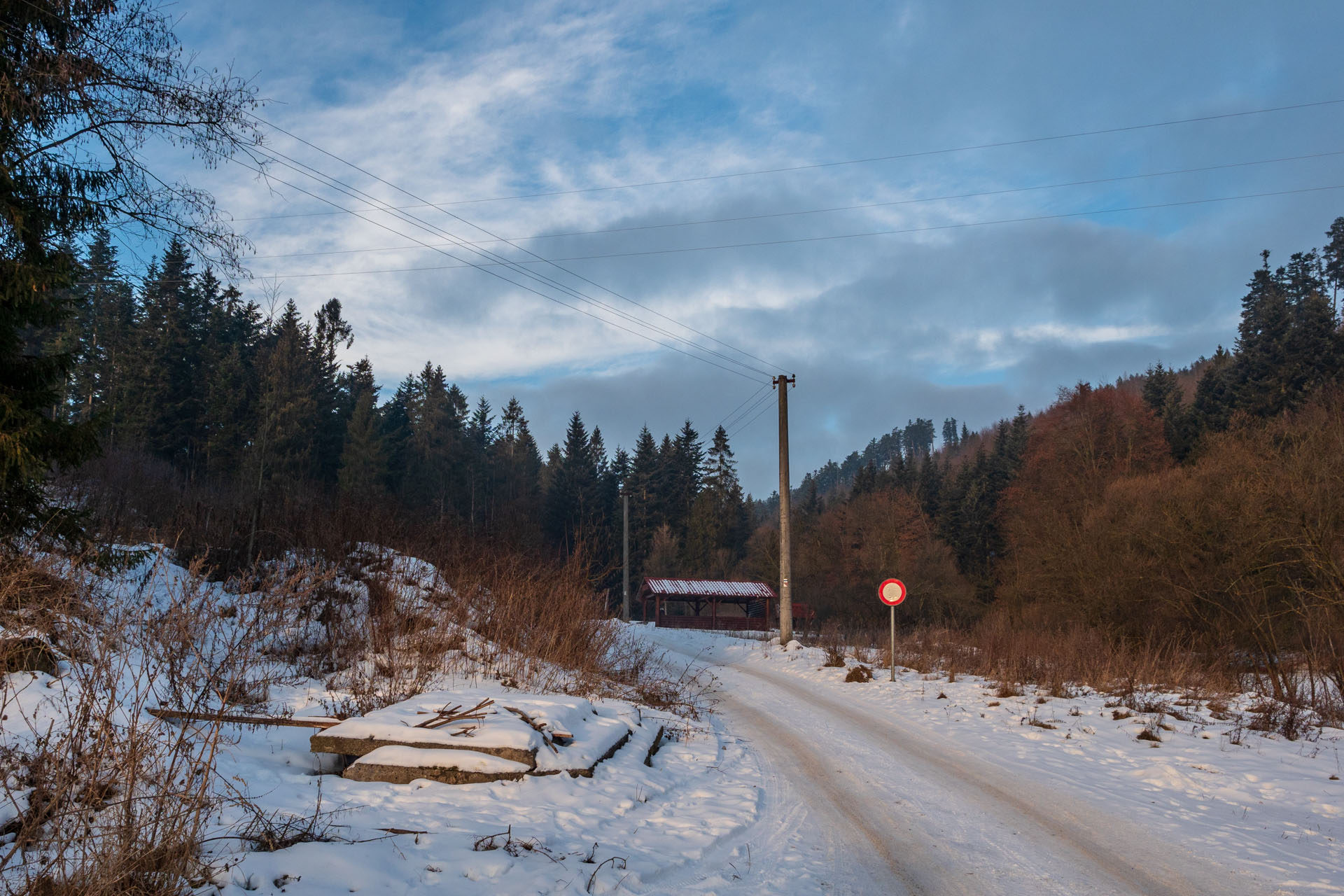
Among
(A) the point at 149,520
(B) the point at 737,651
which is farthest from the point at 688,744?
(B) the point at 737,651

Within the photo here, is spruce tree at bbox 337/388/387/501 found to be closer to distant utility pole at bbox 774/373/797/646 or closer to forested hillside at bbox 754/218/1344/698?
forested hillside at bbox 754/218/1344/698

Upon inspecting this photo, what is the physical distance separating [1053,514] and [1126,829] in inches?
1043

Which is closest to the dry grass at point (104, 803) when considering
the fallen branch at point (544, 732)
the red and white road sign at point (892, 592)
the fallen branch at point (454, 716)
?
the fallen branch at point (454, 716)

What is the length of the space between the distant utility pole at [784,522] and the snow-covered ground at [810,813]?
12.5 meters

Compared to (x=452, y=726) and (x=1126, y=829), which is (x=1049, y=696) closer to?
(x=1126, y=829)

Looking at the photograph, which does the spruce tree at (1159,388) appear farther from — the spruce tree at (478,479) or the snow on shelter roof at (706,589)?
the spruce tree at (478,479)

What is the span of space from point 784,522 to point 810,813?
55.5ft

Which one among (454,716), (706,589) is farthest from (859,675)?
(706,589)

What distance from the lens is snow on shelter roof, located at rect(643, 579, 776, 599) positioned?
46719 mm

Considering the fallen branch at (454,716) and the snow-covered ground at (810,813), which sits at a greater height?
the fallen branch at (454,716)

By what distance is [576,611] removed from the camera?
473 inches

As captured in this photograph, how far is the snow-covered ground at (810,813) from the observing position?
14.1 feet

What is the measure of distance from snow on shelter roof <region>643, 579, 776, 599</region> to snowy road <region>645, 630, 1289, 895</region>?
3713 cm

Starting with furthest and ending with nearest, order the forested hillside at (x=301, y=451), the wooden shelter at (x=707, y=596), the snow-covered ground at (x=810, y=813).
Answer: the wooden shelter at (x=707, y=596)
the forested hillside at (x=301, y=451)
the snow-covered ground at (x=810, y=813)
